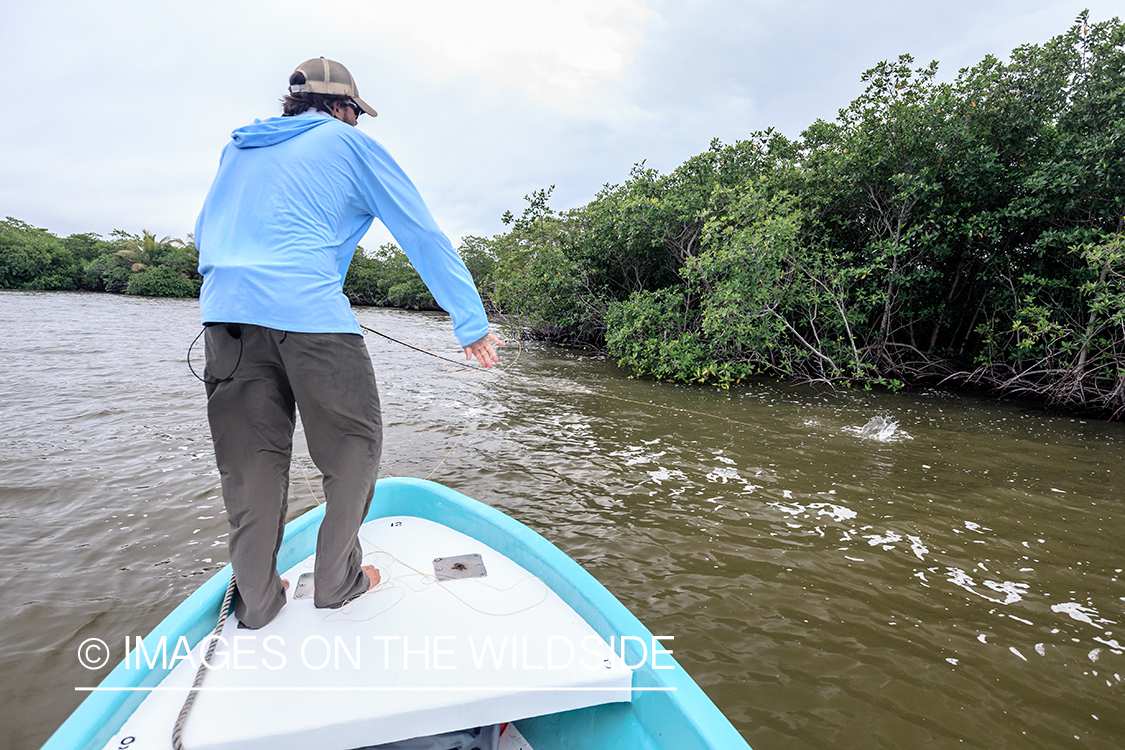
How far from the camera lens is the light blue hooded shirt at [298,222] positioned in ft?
4.75

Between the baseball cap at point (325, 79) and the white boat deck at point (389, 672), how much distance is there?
181cm

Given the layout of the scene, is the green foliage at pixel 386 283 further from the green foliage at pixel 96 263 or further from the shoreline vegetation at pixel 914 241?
the shoreline vegetation at pixel 914 241

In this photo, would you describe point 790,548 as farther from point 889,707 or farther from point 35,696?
point 35,696

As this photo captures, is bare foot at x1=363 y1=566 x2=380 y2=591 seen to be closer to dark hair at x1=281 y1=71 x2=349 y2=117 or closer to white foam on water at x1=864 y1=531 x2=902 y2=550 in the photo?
dark hair at x1=281 y1=71 x2=349 y2=117

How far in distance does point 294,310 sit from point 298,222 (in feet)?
0.92

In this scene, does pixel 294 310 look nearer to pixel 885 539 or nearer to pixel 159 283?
pixel 885 539

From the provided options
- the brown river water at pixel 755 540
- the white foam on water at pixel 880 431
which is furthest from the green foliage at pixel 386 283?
the white foam on water at pixel 880 431

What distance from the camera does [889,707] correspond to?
2037mm

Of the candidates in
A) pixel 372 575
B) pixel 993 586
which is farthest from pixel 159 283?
pixel 993 586

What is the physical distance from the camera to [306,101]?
1719 millimetres

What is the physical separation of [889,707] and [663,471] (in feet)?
8.96

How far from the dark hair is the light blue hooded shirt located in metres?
0.12

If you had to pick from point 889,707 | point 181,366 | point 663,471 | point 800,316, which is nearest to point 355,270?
point 181,366

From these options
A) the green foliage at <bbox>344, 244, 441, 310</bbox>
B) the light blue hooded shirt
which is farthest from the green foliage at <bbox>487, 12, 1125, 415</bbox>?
the green foliage at <bbox>344, 244, 441, 310</bbox>
